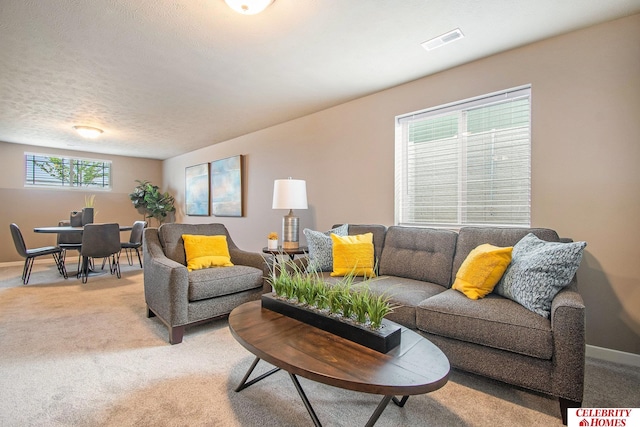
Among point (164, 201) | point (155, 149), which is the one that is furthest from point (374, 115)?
point (164, 201)

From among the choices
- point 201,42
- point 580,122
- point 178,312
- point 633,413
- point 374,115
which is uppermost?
point 201,42

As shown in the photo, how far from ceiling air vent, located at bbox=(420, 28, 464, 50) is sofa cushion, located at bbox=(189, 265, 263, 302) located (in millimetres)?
2463

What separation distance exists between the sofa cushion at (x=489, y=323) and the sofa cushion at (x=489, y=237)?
0.44 metres

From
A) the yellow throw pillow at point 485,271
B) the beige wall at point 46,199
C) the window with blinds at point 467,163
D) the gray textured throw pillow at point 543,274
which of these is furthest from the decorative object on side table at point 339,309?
the beige wall at point 46,199

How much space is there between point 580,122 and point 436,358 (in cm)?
211

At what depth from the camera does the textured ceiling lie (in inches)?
76.1

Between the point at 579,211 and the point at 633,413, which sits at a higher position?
the point at 579,211

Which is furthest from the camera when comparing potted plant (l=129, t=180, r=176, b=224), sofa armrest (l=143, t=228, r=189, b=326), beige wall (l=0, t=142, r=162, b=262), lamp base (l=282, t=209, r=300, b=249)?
potted plant (l=129, t=180, r=176, b=224)

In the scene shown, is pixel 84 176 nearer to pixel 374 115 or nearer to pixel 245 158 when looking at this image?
pixel 245 158

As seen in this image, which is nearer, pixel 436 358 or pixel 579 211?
pixel 436 358

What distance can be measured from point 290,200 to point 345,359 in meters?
2.22

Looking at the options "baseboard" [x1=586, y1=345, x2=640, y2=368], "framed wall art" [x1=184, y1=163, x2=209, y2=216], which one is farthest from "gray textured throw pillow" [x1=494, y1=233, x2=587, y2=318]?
"framed wall art" [x1=184, y1=163, x2=209, y2=216]

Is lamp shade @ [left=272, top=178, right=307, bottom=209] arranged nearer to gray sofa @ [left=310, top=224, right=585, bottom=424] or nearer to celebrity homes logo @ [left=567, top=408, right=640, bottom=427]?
gray sofa @ [left=310, top=224, right=585, bottom=424]

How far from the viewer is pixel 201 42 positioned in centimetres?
230
